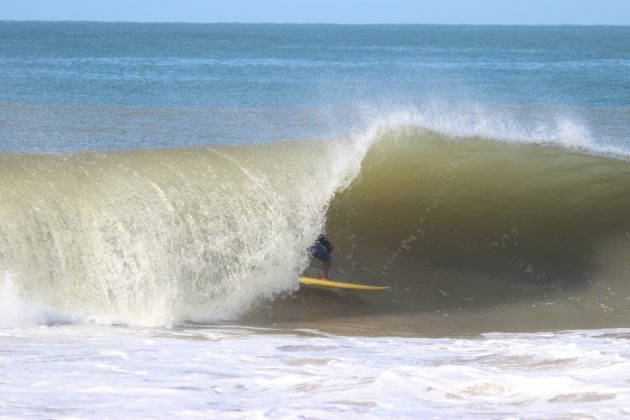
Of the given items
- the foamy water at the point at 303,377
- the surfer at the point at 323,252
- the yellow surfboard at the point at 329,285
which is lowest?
the foamy water at the point at 303,377

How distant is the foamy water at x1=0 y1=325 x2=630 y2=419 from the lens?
5191 millimetres

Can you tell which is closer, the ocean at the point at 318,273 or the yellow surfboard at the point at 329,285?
the ocean at the point at 318,273

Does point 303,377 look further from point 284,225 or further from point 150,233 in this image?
point 284,225

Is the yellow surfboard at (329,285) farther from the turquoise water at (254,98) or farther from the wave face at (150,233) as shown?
the turquoise water at (254,98)

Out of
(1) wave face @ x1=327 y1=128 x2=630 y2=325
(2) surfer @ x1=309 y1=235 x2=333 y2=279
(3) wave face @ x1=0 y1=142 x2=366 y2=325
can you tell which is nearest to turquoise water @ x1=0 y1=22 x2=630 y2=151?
(1) wave face @ x1=327 y1=128 x2=630 y2=325

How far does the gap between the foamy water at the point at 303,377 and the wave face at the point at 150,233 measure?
139 cm

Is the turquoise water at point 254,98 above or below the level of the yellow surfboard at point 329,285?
above

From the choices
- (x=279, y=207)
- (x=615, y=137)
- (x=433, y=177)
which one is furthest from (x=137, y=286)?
(x=615, y=137)

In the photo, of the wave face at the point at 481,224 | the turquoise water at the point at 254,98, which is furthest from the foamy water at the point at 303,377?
the turquoise water at the point at 254,98

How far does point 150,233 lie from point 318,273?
1.82m

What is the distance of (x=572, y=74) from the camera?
4931 cm

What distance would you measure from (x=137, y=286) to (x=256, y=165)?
146 inches

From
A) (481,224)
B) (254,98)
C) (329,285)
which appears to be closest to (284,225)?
(329,285)

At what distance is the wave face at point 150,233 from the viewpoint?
8.95 meters
